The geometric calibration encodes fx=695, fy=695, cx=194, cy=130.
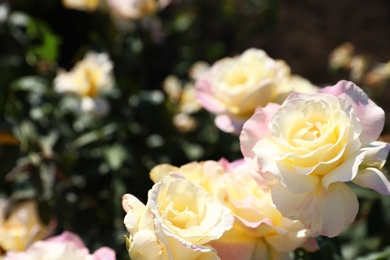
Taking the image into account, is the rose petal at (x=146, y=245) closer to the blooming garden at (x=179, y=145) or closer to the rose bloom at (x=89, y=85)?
the blooming garden at (x=179, y=145)

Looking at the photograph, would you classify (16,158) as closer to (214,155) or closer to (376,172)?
(214,155)

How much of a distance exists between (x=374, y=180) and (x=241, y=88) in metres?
0.36

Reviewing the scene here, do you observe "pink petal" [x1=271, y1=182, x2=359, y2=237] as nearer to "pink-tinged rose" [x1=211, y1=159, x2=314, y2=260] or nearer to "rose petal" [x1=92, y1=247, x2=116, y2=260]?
"pink-tinged rose" [x1=211, y1=159, x2=314, y2=260]

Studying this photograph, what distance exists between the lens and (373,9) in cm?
345

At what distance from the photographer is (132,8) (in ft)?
5.54

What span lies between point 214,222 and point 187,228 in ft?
0.08

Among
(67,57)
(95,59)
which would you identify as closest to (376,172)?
(95,59)

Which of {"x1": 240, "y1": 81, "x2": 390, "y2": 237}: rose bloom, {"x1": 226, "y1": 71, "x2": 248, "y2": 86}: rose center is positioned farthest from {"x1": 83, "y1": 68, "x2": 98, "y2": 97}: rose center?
{"x1": 240, "y1": 81, "x2": 390, "y2": 237}: rose bloom

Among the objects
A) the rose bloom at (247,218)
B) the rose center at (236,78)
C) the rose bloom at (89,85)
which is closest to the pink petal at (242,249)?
the rose bloom at (247,218)

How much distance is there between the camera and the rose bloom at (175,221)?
59 cm

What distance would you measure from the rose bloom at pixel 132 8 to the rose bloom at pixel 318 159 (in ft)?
3.63

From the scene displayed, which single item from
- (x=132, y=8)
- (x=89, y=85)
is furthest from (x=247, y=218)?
(x=132, y=8)

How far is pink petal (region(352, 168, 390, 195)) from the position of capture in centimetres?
61

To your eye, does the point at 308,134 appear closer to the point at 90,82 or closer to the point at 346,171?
the point at 346,171
